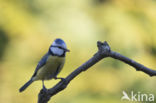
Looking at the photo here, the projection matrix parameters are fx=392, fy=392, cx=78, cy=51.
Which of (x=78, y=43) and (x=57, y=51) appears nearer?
(x=57, y=51)

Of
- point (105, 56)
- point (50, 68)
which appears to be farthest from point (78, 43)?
point (105, 56)

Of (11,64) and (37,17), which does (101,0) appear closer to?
(37,17)

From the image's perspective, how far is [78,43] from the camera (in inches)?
132

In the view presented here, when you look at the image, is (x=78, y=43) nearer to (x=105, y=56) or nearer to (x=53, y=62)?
(x=53, y=62)

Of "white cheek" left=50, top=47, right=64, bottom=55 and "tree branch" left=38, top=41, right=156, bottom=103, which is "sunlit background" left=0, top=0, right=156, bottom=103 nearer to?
"white cheek" left=50, top=47, right=64, bottom=55

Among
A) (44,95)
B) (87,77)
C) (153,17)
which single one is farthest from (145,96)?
(44,95)

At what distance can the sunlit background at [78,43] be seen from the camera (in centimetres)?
334

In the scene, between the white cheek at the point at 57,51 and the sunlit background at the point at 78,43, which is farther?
the sunlit background at the point at 78,43

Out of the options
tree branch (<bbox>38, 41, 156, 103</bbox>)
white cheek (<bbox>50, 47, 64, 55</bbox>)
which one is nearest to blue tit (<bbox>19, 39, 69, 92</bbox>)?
white cheek (<bbox>50, 47, 64, 55</bbox>)

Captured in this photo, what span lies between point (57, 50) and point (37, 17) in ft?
5.31

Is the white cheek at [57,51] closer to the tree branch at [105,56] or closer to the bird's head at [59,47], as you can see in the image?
the bird's head at [59,47]

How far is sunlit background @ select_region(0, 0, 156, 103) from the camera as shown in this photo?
334 cm

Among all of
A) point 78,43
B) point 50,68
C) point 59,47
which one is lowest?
point 78,43

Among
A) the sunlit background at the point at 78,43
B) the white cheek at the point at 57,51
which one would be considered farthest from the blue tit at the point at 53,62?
the sunlit background at the point at 78,43
